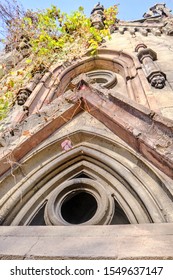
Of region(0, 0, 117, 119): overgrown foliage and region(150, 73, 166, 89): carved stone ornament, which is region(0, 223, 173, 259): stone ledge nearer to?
region(150, 73, 166, 89): carved stone ornament

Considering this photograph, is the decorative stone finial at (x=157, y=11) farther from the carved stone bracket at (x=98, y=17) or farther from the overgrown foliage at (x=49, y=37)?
the overgrown foliage at (x=49, y=37)

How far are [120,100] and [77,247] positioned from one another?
229 cm

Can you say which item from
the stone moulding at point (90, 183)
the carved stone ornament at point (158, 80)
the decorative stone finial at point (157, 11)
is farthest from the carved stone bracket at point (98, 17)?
the stone moulding at point (90, 183)

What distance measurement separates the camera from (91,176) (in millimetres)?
3535

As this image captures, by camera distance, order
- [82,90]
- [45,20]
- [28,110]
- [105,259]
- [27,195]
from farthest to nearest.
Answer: [45,20], [28,110], [82,90], [27,195], [105,259]

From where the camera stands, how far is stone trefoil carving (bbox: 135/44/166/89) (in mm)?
4805

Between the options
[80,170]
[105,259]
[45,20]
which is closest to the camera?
[105,259]

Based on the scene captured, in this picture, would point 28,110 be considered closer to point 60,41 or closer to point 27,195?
point 27,195

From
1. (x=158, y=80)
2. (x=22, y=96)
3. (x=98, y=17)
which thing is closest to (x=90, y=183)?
(x=158, y=80)

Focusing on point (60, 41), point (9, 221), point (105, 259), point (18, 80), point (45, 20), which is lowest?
point (105, 259)

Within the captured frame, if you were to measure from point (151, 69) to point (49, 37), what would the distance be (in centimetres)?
479

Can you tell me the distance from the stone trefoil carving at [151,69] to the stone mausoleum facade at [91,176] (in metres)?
0.03

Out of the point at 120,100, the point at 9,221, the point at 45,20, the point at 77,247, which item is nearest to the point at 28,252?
the point at 77,247
